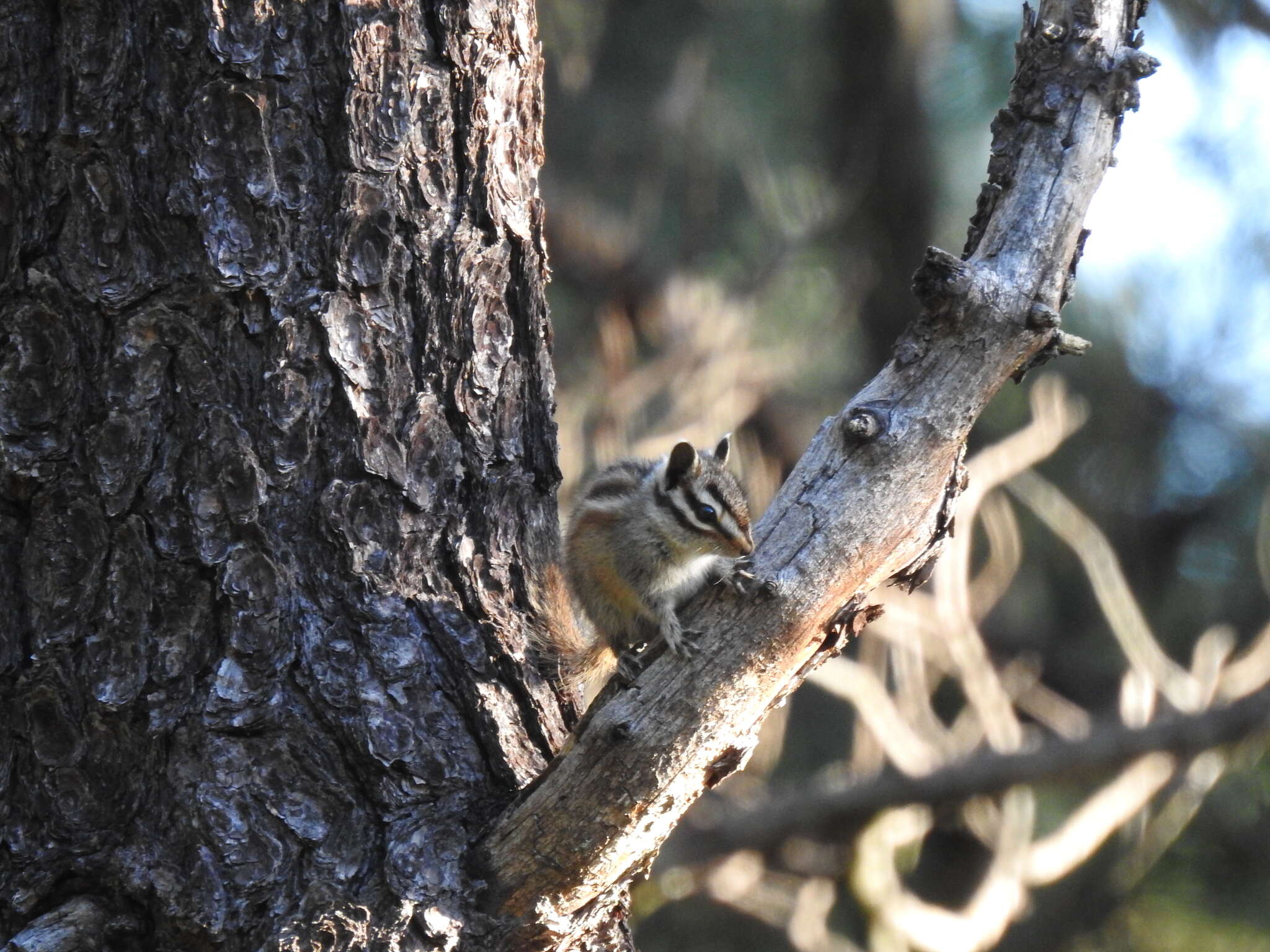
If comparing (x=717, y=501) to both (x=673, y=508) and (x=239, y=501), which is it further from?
(x=239, y=501)

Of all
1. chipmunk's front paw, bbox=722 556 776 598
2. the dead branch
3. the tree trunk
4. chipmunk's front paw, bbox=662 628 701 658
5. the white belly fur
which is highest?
Result: the tree trunk

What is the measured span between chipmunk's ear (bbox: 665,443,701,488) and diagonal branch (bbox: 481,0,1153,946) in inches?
31.8

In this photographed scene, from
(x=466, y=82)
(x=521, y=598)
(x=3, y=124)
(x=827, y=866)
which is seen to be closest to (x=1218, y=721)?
(x=827, y=866)

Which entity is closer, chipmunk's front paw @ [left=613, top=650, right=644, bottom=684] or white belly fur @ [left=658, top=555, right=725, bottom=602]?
chipmunk's front paw @ [left=613, top=650, right=644, bottom=684]

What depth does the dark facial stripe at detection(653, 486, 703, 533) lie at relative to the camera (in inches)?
95.7

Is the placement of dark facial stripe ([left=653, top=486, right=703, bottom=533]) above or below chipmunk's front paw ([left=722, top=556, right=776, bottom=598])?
below

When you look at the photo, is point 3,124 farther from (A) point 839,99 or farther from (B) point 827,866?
(A) point 839,99

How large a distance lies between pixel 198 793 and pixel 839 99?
6.22 m

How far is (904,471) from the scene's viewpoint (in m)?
1.59

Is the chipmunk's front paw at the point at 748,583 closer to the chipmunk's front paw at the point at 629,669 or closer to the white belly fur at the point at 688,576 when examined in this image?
the chipmunk's front paw at the point at 629,669

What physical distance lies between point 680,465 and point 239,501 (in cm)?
100

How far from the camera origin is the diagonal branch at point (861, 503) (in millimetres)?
1564

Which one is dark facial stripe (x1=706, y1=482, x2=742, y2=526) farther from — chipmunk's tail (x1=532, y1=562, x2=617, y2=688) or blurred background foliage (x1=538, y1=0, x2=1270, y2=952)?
blurred background foliage (x1=538, y1=0, x2=1270, y2=952)

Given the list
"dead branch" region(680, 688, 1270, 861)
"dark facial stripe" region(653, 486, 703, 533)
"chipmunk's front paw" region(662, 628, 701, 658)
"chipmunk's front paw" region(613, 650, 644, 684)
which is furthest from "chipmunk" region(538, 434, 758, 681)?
"dead branch" region(680, 688, 1270, 861)
